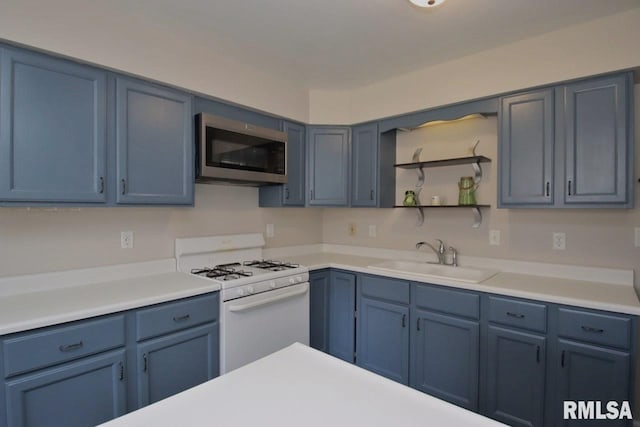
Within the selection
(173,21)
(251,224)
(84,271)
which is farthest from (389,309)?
(173,21)

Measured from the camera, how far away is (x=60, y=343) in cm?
146

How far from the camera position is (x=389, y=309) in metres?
2.51

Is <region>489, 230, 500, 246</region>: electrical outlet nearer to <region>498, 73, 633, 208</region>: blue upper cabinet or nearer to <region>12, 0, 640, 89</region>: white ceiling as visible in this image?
<region>498, 73, 633, 208</region>: blue upper cabinet

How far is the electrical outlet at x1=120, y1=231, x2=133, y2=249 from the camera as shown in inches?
86.1

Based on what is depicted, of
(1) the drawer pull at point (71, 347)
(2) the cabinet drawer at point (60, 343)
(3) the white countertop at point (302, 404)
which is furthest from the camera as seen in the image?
(1) the drawer pull at point (71, 347)

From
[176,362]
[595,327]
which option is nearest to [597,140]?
[595,327]

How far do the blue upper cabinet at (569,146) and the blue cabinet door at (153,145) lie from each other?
6.84 feet

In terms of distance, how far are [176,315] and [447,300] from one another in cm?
165

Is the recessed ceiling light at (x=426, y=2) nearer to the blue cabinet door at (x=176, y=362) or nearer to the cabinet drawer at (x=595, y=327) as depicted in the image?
the cabinet drawer at (x=595, y=327)

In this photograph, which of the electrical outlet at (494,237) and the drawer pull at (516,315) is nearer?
the drawer pull at (516,315)

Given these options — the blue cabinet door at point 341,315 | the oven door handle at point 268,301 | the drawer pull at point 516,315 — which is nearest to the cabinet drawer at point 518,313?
the drawer pull at point 516,315

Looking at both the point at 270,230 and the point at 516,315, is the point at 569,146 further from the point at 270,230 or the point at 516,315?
the point at 270,230

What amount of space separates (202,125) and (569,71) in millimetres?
2270

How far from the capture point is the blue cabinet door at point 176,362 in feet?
5.71
